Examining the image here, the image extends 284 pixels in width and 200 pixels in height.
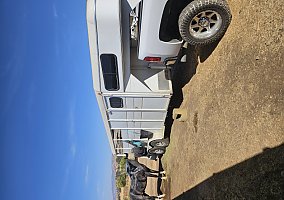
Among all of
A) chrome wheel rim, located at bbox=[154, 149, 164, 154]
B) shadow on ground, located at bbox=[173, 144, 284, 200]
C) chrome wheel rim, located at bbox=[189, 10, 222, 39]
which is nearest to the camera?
shadow on ground, located at bbox=[173, 144, 284, 200]

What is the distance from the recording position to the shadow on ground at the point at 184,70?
272 inches

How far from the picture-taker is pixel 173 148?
968cm

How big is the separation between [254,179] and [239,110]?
43.5 inches

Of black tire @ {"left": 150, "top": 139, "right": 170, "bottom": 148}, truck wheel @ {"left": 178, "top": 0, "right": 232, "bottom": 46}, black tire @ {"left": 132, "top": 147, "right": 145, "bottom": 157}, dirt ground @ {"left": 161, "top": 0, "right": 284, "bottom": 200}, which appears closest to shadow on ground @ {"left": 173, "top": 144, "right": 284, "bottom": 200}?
dirt ground @ {"left": 161, "top": 0, "right": 284, "bottom": 200}

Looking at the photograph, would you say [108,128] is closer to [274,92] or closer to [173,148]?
[173,148]

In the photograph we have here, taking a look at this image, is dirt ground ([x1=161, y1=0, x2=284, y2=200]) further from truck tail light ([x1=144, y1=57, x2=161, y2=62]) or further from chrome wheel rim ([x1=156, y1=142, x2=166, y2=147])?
chrome wheel rim ([x1=156, y1=142, x2=166, y2=147])

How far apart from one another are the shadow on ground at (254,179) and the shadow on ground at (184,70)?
8.13ft

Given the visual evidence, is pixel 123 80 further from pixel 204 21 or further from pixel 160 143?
pixel 160 143

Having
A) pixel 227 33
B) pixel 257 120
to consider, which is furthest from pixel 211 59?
pixel 257 120

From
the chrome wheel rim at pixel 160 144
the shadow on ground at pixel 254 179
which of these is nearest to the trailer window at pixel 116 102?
the chrome wheel rim at pixel 160 144

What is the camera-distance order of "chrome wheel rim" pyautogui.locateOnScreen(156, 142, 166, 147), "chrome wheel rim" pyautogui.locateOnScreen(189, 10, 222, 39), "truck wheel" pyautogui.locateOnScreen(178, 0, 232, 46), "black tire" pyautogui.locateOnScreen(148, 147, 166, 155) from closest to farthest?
"truck wheel" pyautogui.locateOnScreen(178, 0, 232, 46)
"chrome wheel rim" pyautogui.locateOnScreen(189, 10, 222, 39)
"chrome wheel rim" pyautogui.locateOnScreen(156, 142, 166, 147)
"black tire" pyautogui.locateOnScreen(148, 147, 166, 155)

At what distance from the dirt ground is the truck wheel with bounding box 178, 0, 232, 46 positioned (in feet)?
0.61

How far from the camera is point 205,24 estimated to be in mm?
5902

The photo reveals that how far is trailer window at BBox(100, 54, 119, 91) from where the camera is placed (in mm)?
6637
